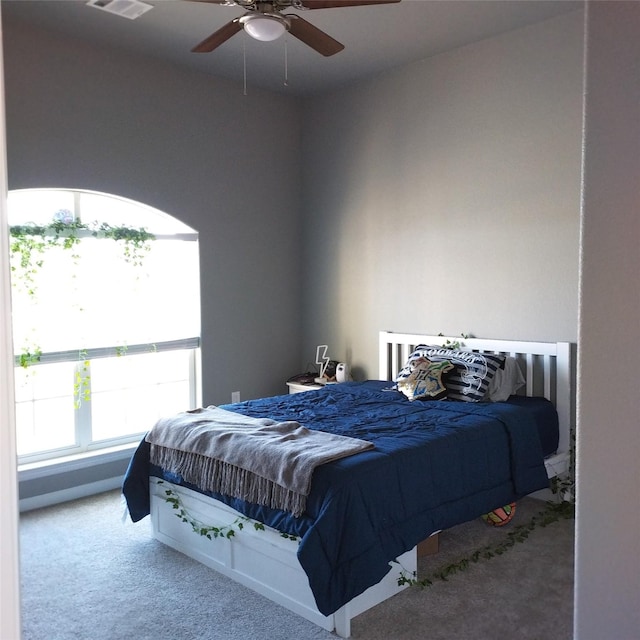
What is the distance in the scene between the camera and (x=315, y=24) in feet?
13.1

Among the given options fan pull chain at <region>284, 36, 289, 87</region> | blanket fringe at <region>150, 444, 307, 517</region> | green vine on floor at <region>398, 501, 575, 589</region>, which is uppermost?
fan pull chain at <region>284, 36, 289, 87</region>

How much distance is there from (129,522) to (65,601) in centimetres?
98

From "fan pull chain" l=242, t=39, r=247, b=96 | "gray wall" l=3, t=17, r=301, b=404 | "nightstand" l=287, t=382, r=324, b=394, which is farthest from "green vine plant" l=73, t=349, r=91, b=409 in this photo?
"fan pull chain" l=242, t=39, r=247, b=96

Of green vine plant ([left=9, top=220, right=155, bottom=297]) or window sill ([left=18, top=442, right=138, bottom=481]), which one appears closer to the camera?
green vine plant ([left=9, top=220, right=155, bottom=297])

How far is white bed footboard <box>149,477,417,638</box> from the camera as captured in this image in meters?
2.73

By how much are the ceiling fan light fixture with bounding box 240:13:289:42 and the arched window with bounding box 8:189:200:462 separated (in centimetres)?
218

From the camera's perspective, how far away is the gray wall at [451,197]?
4062 millimetres

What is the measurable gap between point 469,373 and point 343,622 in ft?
6.12

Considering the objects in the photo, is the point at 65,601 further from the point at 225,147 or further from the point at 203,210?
the point at 225,147

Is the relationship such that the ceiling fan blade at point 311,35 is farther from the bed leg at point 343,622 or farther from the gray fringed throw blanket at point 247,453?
the bed leg at point 343,622

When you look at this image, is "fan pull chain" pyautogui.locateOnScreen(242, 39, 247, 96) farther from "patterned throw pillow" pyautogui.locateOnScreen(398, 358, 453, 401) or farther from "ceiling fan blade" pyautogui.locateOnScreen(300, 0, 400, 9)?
"patterned throw pillow" pyautogui.locateOnScreen(398, 358, 453, 401)

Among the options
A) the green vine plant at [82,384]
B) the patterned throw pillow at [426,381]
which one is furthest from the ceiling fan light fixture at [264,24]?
the green vine plant at [82,384]

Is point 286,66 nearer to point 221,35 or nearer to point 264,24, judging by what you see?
point 221,35

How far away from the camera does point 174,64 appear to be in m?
4.77
